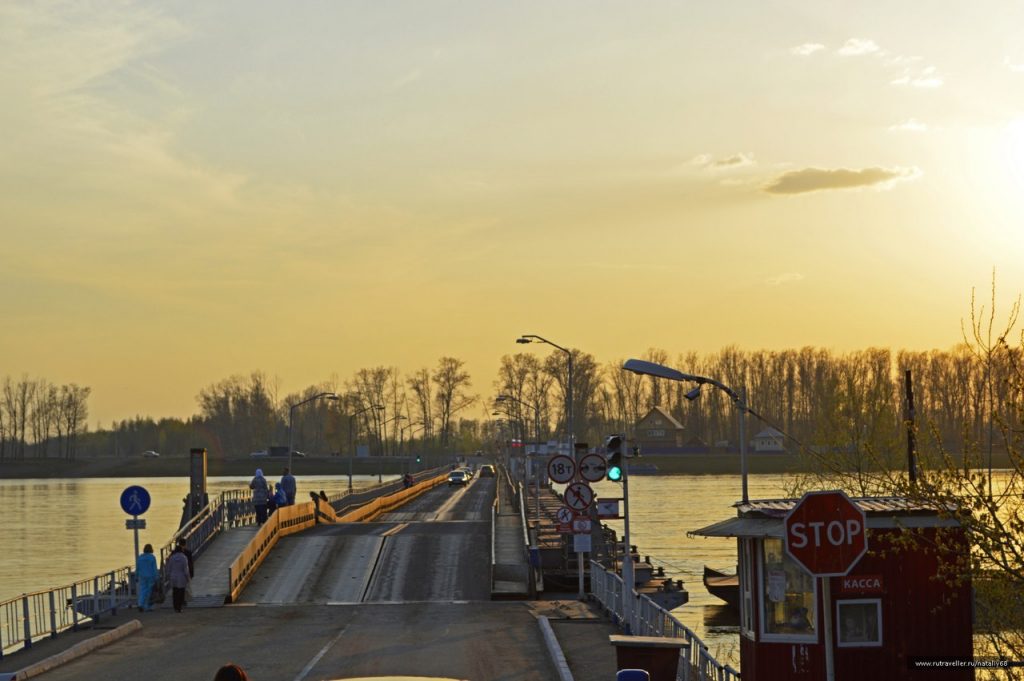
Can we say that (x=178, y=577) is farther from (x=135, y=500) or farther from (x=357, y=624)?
(x=357, y=624)

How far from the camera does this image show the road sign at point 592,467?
28.6 m

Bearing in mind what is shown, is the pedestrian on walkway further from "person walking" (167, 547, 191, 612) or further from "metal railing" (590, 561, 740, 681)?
"person walking" (167, 547, 191, 612)

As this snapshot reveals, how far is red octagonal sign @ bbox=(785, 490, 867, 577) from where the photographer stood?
1073cm

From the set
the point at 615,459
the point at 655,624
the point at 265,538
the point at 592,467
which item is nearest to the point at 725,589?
the point at 265,538

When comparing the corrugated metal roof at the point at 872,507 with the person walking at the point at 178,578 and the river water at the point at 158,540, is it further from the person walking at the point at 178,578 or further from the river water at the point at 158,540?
the river water at the point at 158,540

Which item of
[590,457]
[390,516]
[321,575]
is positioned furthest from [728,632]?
[390,516]

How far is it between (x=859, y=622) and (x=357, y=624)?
15.1m

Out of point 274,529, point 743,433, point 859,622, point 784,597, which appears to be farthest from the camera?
point 743,433

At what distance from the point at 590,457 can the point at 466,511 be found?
5513cm

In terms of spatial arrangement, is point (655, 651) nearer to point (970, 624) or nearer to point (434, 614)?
point (970, 624)

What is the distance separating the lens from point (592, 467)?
28906 millimetres

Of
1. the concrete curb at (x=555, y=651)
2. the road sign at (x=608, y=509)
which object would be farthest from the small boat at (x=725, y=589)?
the concrete curb at (x=555, y=651)

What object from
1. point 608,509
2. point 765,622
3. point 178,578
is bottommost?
point 178,578

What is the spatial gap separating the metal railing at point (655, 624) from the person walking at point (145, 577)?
1153cm
